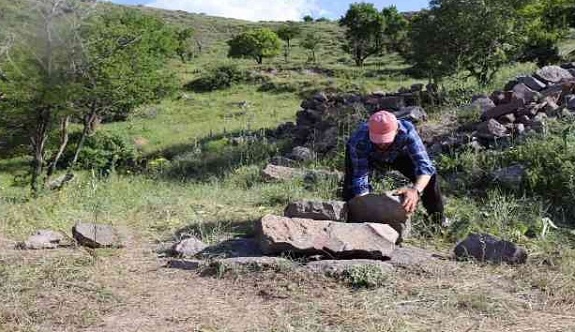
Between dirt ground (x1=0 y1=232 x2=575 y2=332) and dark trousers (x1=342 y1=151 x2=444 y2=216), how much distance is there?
0.79 metres

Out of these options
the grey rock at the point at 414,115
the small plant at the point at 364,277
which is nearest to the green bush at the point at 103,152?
the grey rock at the point at 414,115

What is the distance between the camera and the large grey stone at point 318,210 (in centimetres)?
376

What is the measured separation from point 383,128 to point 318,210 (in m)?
0.64

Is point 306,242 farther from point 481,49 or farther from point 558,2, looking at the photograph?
point 558,2

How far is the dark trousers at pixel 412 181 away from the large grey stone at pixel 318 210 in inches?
9.0

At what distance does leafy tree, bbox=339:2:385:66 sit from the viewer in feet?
120

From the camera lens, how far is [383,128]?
3.58 meters

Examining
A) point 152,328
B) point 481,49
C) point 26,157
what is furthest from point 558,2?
point 26,157

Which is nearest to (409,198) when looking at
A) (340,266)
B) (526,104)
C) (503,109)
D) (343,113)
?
(340,266)

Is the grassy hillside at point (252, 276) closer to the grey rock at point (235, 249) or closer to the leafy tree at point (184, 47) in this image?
the grey rock at point (235, 249)

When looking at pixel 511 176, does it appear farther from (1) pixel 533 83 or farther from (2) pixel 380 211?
(1) pixel 533 83

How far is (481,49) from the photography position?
10562 mm

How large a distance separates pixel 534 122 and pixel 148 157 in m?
10.0

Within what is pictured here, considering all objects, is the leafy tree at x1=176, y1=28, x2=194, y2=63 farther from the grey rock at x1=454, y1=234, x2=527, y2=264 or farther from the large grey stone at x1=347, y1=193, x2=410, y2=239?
the grey rock at x1=454, y1=234, x2=527, y2=264
